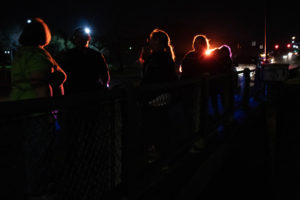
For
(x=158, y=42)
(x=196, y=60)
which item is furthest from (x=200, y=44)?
(x=158, y=42)

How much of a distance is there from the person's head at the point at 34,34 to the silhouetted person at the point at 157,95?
47.9 inches

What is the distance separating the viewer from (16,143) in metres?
1.36

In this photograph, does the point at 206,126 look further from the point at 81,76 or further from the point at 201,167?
the point at 81,76

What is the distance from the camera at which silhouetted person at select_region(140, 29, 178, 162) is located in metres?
2.98

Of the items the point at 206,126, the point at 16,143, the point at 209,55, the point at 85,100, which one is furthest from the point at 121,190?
the point at 209,55

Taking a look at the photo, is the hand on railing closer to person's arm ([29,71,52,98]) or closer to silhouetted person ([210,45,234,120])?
person's arm ([29,71,52,98])

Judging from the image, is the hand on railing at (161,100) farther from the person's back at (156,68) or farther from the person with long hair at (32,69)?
the person with long hair at (32,69)

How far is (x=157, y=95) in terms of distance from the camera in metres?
3.02

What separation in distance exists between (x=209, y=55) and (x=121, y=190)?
11.9 ft

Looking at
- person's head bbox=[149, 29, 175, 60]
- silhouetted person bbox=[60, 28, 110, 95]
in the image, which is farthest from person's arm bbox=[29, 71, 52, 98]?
person's head bbox=[149, 29, 175, 60]

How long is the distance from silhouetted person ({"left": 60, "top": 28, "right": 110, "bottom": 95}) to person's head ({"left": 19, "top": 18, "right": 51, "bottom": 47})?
1.80ft

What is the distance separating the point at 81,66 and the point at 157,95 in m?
0.99

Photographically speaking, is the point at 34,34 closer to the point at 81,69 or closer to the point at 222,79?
the point at 81,69

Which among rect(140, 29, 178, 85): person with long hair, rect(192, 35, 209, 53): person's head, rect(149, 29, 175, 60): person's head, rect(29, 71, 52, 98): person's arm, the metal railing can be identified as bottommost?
the metal railing
